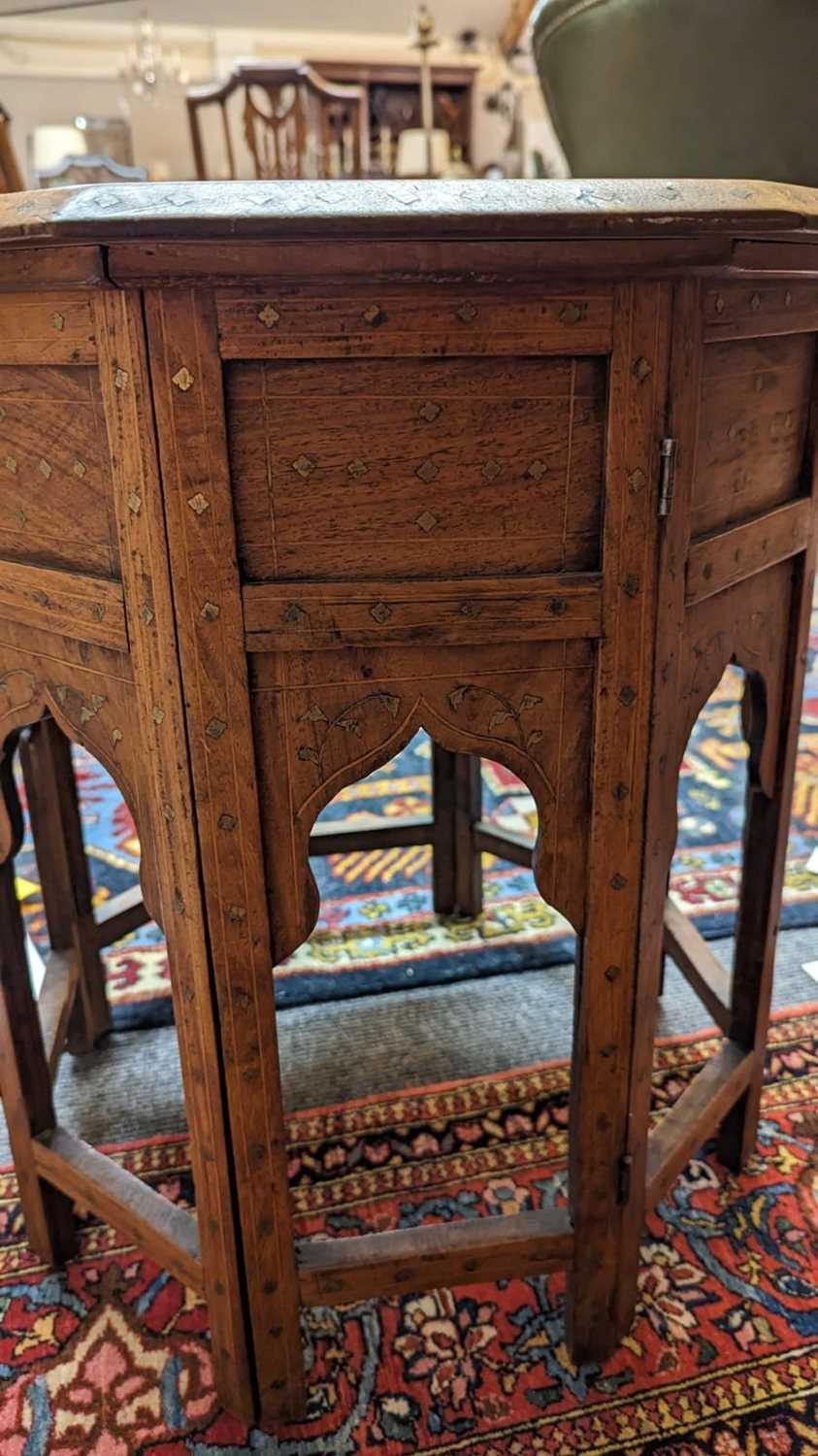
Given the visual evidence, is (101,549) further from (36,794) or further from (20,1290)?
(20,1290)

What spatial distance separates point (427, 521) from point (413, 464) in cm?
5

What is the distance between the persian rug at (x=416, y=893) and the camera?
1957 millimetres

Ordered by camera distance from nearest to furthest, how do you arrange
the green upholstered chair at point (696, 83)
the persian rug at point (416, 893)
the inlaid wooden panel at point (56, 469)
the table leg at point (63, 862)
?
1. the inlaid wooden panel at point (56, 469)
2. the green upholstered chair at point (696, 83)
3. the table leg at point (63, 862)
4. the persian rug at point (416, 893)

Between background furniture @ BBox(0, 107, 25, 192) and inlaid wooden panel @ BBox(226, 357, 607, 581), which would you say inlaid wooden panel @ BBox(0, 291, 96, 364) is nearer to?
inlaid wooden panel @ BBox(226, 357, 607, 581)

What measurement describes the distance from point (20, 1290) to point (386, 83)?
8.35 m

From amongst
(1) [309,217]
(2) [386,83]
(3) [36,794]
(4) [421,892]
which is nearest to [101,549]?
(1) [309,217]

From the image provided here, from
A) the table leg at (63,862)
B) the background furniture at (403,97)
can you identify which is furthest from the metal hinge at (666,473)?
the background furniture at (403,97)

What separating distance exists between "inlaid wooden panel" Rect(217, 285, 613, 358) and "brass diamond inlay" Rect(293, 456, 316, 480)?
3.1 inches

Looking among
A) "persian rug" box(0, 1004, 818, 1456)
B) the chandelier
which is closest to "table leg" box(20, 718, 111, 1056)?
"persian rug" box(0, 1004, 818, 1456)

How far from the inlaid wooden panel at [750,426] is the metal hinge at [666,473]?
5 centimetres

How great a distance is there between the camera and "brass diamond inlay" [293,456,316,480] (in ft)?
2.61

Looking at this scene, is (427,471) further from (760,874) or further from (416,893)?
(416,893)

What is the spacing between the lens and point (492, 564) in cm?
84

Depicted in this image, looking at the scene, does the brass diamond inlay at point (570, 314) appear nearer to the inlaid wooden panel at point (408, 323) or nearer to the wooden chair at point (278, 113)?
the inlaid wooden panel at point (408, 323)
